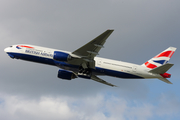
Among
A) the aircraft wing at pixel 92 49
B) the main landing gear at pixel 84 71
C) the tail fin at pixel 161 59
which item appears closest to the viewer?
the aircraft wing at pixel 92 49

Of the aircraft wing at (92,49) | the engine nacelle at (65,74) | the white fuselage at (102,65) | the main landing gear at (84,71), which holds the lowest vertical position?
the engine nacelle at (65,74)

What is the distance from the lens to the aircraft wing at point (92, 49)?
3889 centimetres

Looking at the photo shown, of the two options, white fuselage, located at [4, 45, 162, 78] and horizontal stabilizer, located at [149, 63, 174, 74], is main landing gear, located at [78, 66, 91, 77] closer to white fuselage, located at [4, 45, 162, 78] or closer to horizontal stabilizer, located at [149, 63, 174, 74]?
white fuselage, located at [4, 45, 162, 78]

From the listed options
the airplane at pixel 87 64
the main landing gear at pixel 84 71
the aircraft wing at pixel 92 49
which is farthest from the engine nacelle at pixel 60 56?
the main landing gear at pixel 84 71

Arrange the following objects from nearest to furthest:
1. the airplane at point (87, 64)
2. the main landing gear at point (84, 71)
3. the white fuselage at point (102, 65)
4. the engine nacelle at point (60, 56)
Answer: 1. the engine nacelle at point (60, 56)
2. the airplane at point (87, 64)
3. the white fuselage at point (102, 65)
4. the main landing gear at point (84, 71)

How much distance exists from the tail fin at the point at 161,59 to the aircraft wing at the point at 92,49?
12.3 meters

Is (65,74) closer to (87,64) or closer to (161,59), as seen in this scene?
(87,64)

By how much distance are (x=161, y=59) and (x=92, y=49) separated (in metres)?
16.5

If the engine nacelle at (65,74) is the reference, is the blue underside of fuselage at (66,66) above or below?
above

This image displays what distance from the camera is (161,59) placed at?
164ft

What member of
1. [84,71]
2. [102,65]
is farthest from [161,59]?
[84,71]

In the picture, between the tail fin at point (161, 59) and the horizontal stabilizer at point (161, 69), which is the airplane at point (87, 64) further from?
the tail fin at point (161, 59)

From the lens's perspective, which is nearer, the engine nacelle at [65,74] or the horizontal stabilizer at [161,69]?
the horizontal stabilizer at [161,69]

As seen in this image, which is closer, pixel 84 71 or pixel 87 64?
pixel 87 64
